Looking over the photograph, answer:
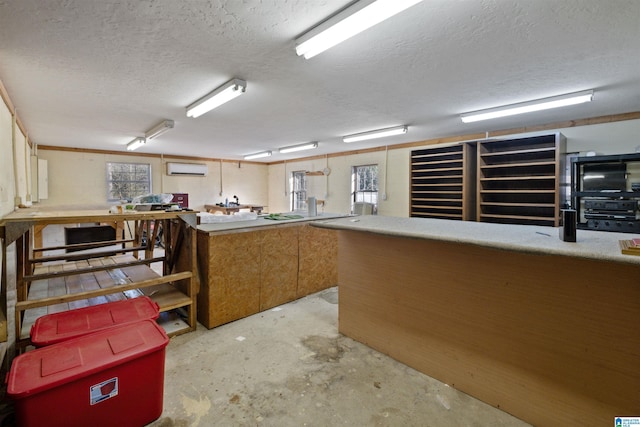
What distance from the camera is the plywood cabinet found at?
2.71m

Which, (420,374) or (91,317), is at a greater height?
(91,317)

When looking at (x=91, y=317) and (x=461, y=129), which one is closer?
(x=91, y=317)

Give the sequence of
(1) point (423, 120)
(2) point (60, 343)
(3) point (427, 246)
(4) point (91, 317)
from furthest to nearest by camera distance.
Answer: (1) point (423, 120) < (3) point (427, 246) < (4) point (91, 317) < (2) point (60, 343)

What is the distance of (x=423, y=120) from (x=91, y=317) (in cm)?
448

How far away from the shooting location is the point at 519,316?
1.64 m

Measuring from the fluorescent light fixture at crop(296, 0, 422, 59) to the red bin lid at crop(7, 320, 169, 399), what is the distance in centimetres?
209

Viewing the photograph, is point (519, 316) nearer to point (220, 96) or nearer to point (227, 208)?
point (220, 96)

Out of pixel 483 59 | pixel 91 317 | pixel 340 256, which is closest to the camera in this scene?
pixel 91 317

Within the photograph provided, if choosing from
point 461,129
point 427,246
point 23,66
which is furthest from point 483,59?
point 23,66

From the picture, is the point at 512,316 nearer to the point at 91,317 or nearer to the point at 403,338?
the point at 403,338

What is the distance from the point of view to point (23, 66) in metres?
2.44

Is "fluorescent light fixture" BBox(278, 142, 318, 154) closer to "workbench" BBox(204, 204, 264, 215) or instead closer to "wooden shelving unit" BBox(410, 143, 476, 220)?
"workbench" BBox(204, 204, 264, 215)

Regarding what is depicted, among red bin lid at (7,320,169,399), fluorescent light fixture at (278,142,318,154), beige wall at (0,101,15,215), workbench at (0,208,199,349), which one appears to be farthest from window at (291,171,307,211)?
red bin lid at (7,320,169,399)

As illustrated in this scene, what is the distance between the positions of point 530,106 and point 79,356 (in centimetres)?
471
